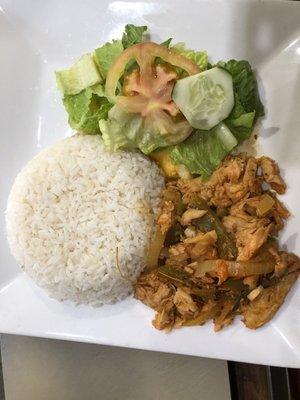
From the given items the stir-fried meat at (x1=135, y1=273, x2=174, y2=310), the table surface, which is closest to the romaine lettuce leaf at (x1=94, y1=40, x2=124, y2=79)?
the stir-fried meat at (x1=135, y1=273, x2=174, y2=310)

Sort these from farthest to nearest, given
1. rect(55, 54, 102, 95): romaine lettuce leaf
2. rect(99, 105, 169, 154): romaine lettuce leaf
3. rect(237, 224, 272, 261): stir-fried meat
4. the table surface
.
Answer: the table surface < rect(55, 54, 102, 95): romaine lettuce leaf < rect(99, 105, 169, 154): romaine lettuce leaf < rect(237, 224, 272, 261): stir-fried meat

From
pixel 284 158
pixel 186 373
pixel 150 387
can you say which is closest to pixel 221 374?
pixel 186 373

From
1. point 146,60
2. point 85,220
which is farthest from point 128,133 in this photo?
point 85,220

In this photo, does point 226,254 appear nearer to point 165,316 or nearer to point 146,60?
point 165,316

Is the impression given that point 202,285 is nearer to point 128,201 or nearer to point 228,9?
point 128,201

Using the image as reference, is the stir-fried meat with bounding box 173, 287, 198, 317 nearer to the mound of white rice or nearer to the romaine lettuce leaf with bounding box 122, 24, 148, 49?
the mound of white rice

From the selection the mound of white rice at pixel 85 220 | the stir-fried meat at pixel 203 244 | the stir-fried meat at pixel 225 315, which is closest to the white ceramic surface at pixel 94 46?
the stir-fried meat at pixel 225 315
